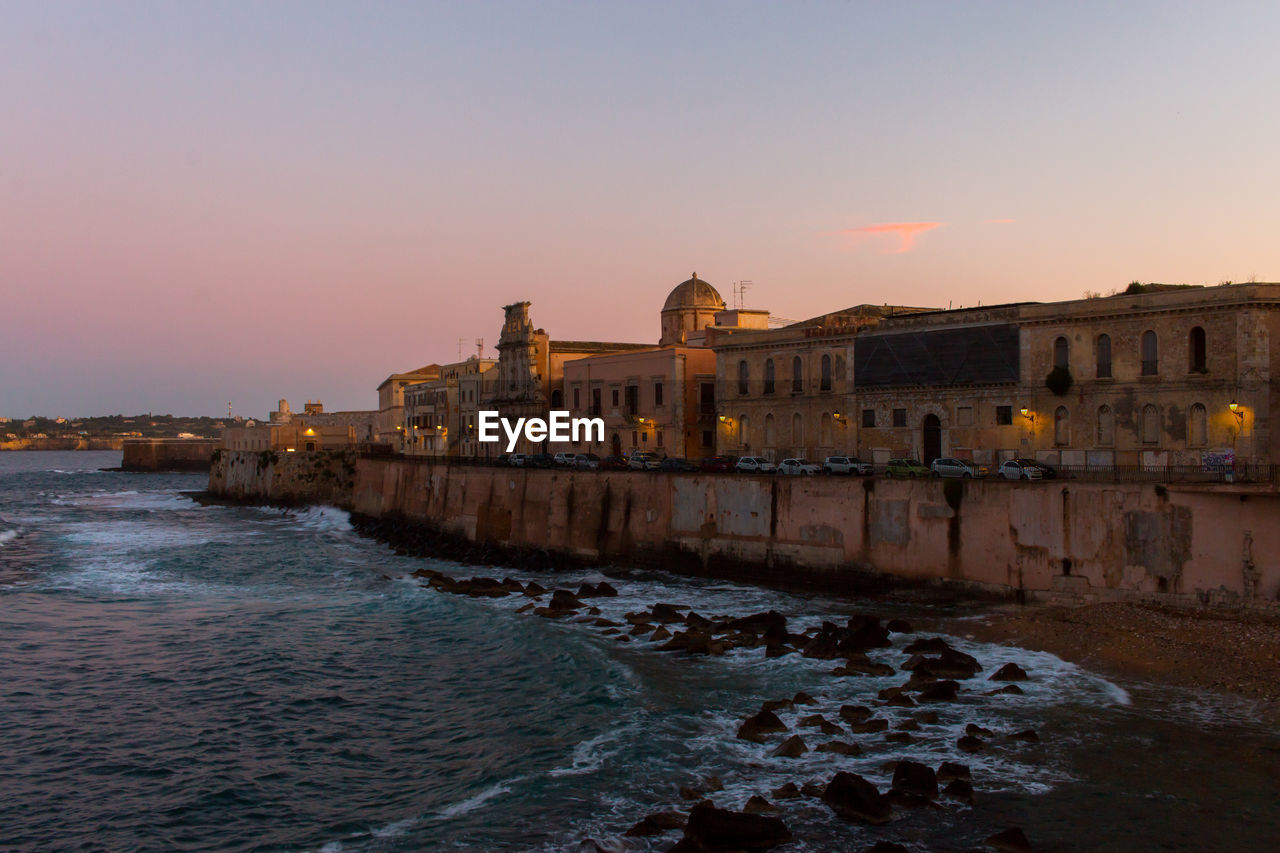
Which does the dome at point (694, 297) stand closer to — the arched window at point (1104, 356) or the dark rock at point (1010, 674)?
the arched window at point (1104, 356)

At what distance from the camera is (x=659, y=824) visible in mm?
16094

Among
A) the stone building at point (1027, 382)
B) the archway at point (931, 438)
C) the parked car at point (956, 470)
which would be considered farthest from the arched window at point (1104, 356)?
the archway at point (931, 438)

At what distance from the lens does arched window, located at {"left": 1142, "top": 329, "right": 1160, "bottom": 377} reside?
122ft

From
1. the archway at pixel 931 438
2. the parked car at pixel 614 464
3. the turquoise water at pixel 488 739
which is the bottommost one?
the turquoise water at pixel 488 739

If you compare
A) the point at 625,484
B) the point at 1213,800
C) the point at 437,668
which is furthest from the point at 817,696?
the point at 625,484

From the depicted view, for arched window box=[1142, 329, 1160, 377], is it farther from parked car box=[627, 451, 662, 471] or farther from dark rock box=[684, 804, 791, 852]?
dark rock box=[684, 804, 791, 852]

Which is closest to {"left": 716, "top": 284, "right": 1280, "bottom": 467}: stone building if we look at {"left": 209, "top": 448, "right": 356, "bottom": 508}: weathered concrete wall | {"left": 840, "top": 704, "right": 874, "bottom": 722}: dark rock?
{"left": 840, "top": 704, "right": 874, "bottom": 722}: dark rock

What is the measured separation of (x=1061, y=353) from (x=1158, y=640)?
17169mm

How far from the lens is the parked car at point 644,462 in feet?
153

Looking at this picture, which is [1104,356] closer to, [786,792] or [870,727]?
[870,727]

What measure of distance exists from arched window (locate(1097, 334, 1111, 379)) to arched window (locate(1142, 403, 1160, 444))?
1961 millimetres

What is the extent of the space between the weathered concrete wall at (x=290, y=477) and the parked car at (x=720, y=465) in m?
36.1

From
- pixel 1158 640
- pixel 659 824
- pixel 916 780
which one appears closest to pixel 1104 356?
pixel 1158 640

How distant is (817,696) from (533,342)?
167 feet
